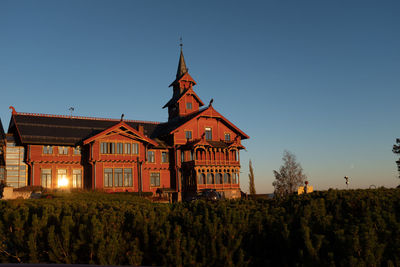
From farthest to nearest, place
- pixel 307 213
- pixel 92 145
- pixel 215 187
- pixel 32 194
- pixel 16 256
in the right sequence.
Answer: pixel 215 187 < pixel 92 145 < pixel 32 194 < pixel 16 256 < pixel 307 213

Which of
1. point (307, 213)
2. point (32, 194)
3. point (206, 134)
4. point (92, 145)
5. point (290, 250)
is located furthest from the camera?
point (206, 134)

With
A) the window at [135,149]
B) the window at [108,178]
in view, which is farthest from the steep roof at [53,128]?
the window at [135,149]

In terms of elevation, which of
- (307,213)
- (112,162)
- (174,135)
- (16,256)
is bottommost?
(16,256)

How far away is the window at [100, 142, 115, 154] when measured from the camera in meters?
40.1

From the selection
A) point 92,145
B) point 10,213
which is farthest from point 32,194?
point 10,213

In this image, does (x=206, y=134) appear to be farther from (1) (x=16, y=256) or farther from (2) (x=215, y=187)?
(1) (x=16, y=256)

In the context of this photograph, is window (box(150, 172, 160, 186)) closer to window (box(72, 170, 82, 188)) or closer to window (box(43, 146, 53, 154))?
window (box(72, 170, 82, 188))

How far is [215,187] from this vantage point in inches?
1745

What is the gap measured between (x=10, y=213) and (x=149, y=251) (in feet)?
11.4

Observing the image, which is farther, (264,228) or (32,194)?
(32,194)

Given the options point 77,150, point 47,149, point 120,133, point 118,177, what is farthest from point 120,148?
point 47,149

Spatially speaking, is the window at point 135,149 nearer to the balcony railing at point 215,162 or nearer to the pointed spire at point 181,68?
the balcony railing at point 215,162

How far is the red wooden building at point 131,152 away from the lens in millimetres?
38719

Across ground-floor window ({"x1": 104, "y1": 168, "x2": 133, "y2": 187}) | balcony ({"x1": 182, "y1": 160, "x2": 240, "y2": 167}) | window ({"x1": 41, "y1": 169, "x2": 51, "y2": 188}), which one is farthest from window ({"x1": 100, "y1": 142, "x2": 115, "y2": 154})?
balcony ({"x1": 182, "y1": 160, "x2": 240, "y2": 167})
